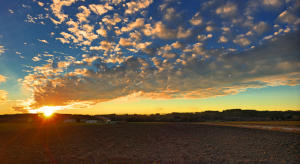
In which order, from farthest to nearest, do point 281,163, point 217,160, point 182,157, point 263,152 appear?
point 263,152 → point 182,157 → point 217,160 → point 281,163

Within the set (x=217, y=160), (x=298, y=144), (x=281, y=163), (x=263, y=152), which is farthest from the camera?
(x=298, y=144)

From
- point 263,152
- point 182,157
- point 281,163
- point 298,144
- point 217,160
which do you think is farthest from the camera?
point 298,144

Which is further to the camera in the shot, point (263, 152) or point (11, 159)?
point (263, 152)

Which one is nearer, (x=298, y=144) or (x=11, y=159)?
(x=11, y=159)

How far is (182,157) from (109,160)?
5.36 metres

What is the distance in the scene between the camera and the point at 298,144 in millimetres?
17516

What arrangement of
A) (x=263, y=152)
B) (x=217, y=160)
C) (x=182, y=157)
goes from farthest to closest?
(x=263, y=152) < (x=182, y=157) < (x=217, y=160)

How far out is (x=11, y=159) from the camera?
13266 millimetres

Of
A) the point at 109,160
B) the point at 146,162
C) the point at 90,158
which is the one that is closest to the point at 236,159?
the point at 146,162

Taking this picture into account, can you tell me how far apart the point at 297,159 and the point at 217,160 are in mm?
5713

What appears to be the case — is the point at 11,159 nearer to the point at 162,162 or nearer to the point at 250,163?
the point at 162,162

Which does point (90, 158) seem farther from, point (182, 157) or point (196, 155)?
point (196, 155)

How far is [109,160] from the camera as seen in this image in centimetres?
1287

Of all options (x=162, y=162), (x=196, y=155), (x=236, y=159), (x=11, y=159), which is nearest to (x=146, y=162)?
(x=162, y=162)
